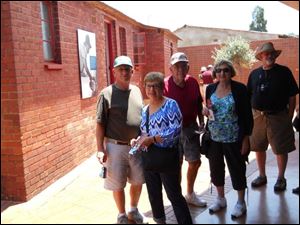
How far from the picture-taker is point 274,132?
4.14 meters

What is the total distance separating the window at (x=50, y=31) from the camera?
4.95 metres

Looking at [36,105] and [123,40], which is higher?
[123,40]

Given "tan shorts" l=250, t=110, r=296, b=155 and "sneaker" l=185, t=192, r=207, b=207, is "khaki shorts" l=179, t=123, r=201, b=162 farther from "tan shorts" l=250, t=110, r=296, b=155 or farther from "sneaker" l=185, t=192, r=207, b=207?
"tan shorts" l=250, t=110, r=296, b=155

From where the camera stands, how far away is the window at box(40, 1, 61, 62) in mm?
4949

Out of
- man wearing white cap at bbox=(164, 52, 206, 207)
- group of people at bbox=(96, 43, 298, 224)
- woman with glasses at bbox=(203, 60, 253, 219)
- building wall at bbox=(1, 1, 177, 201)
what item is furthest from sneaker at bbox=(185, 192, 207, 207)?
building wall at bbox=(1, 1, 177, 201)

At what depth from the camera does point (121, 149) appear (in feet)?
10.3

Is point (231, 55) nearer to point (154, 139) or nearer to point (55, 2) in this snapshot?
point (55, 2)

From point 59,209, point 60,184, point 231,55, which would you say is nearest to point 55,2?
point 60,184

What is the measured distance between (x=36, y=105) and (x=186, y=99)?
1946mm

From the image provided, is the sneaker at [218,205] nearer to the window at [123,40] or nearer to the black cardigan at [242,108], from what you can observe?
the black cardigan at [242,108]

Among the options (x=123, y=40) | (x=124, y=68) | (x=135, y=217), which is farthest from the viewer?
(x=123, y=40)

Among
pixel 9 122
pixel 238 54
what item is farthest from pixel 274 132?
pixel 238 54

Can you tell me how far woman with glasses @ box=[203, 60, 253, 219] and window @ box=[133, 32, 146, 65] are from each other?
5.92 metres

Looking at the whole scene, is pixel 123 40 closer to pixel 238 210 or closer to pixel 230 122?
pixel 230 122
